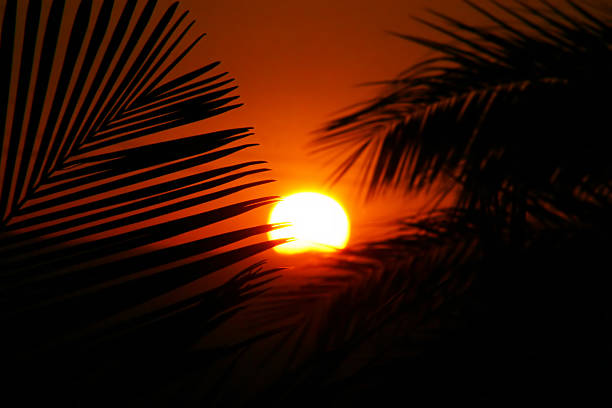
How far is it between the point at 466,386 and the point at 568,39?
808 mm

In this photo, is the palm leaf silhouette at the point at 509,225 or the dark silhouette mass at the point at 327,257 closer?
the dark silhouette mass at the point at 327,257

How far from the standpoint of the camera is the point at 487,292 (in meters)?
0.93

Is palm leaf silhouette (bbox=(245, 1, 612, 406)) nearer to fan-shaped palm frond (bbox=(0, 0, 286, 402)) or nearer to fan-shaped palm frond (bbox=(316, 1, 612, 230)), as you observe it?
fan-shaped palm frond (bbox=(316, 1, 612, 230))

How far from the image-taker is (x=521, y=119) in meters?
1.11

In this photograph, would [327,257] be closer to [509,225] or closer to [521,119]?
[509,225]

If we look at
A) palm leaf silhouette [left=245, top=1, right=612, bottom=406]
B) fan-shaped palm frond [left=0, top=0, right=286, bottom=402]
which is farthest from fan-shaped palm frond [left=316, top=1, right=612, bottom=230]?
fan-shaped palm frond [left=0, top=0, right=286, bottom=402]

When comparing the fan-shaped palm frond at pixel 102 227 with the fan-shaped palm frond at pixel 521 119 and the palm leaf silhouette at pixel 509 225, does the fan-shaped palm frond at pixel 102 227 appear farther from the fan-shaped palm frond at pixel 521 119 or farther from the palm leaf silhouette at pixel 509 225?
the fan-shaped palm frond at pixel 521 119

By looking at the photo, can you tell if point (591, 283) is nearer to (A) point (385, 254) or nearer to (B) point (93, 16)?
(A) point (385, 254)

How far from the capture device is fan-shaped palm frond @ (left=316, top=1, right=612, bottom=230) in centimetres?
103

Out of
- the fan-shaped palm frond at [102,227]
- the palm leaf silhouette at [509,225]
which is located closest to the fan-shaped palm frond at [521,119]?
the palm leaf silhouette at [509,225]

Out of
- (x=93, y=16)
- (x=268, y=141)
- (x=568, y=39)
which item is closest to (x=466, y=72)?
(x=568, y=39)

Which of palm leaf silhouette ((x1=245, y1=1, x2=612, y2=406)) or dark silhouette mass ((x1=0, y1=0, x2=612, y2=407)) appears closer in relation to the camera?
dark silhouette mass ((x1=0, y1=0, x2=612, y2=407))

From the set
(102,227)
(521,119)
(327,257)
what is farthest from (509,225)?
(102,227)

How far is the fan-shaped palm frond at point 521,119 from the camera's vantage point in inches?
40.4
